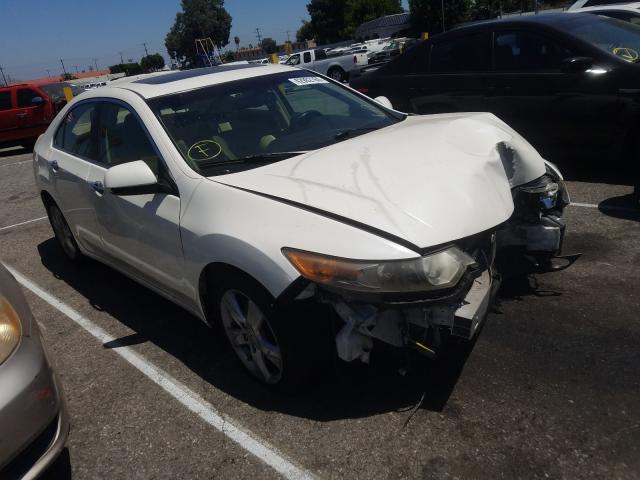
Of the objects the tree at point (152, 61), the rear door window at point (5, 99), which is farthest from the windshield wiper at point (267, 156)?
the tree at point (152, 61)

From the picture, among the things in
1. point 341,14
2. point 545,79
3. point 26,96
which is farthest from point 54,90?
point 341,14

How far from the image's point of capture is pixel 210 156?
3188 millimetres

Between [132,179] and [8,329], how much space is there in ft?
3.32

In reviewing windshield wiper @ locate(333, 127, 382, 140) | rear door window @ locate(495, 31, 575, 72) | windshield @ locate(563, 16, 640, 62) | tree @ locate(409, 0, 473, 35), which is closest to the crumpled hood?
windshield wiper @ locate(333, 127, 382, 140)

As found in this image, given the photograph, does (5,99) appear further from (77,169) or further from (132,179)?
(132,179)

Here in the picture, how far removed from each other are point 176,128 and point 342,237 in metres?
1.46

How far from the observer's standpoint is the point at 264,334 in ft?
9.09

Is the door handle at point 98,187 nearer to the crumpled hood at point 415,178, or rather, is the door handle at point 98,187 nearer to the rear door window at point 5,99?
the crumpled hood at point 415,178

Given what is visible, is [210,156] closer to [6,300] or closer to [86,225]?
[6,300]

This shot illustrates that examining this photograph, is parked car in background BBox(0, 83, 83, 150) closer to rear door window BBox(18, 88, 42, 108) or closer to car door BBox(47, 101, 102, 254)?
rear door window BBox(18, 88, 42, 108)

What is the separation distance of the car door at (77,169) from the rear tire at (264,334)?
1.57m

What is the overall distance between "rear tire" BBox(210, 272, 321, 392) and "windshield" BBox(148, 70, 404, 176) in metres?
0.70

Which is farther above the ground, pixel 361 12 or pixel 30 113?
pixel 361 12

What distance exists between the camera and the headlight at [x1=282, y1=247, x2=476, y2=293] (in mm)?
2293
